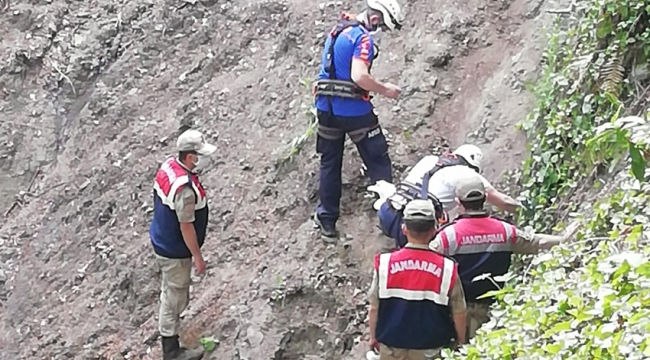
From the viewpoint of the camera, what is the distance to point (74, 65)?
11852 mm

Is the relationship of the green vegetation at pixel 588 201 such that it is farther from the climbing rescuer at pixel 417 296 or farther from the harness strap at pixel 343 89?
the harness strap at pixel 343 89

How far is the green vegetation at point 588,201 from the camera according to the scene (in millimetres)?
3404

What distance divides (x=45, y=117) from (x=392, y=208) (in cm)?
730

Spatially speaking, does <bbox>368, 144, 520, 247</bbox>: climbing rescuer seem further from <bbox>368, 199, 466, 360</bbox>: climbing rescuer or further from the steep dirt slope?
the steep dirt slope

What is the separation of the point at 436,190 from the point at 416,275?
3.41ft

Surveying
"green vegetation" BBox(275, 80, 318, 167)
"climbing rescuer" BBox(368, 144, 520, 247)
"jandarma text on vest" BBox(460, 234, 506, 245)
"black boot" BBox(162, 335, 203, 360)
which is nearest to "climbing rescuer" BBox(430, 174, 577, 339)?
"jandarma text on vest" BBox(460, 234, 506, 245)

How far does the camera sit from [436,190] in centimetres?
577

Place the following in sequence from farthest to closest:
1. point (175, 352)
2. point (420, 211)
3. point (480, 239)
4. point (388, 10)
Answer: point (175, 352)
point (388, 10)
point (480, 239)
point (420, 211)

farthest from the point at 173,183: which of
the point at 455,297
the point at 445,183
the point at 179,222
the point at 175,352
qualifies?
the point at 455,297

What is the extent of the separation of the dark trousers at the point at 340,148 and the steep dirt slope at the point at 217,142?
510mm

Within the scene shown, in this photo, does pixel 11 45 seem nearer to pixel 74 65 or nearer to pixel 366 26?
pixel 74 65

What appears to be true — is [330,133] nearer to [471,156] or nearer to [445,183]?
[471,156]

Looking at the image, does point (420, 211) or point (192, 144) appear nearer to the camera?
point (420, 211)

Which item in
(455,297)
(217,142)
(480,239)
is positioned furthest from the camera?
(217,142)
